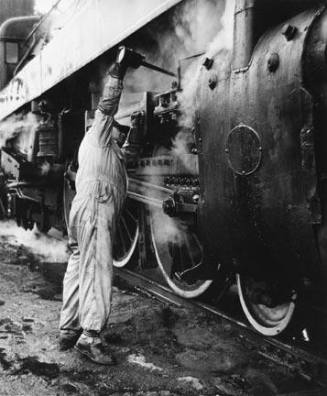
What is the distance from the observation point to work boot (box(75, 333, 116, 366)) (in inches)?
105

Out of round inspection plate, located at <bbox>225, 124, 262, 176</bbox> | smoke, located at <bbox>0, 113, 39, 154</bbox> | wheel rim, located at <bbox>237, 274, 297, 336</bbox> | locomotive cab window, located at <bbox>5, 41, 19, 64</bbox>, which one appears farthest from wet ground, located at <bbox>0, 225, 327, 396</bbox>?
locomotive cab window, located at <bbox>5, 41, 19, 64</bbox>

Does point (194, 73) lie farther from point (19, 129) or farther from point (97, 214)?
point (19, 129)

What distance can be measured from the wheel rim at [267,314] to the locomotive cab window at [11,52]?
705cm

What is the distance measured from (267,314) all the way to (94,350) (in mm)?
1174

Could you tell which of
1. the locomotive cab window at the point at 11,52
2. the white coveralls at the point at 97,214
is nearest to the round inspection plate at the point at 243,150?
the white coveralls at the point at 97,214

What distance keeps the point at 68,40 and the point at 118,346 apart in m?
→ 2.79

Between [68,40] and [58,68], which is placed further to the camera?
[58,68]

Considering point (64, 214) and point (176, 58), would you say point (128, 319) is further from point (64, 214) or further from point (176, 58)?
point (64, 214)

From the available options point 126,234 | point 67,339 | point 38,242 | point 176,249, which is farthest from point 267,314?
point 38,242

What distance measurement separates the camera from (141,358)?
278 centimetres

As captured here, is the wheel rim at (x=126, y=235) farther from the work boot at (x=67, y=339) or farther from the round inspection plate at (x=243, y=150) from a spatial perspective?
the round inspection plate at (x=243, y=150)

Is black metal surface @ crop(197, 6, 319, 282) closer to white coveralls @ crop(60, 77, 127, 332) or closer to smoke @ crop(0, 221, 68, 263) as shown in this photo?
white coveralls @ crop(60, 77, 127, 332)

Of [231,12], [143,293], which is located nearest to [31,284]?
[143,293]

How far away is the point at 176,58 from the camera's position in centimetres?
373
